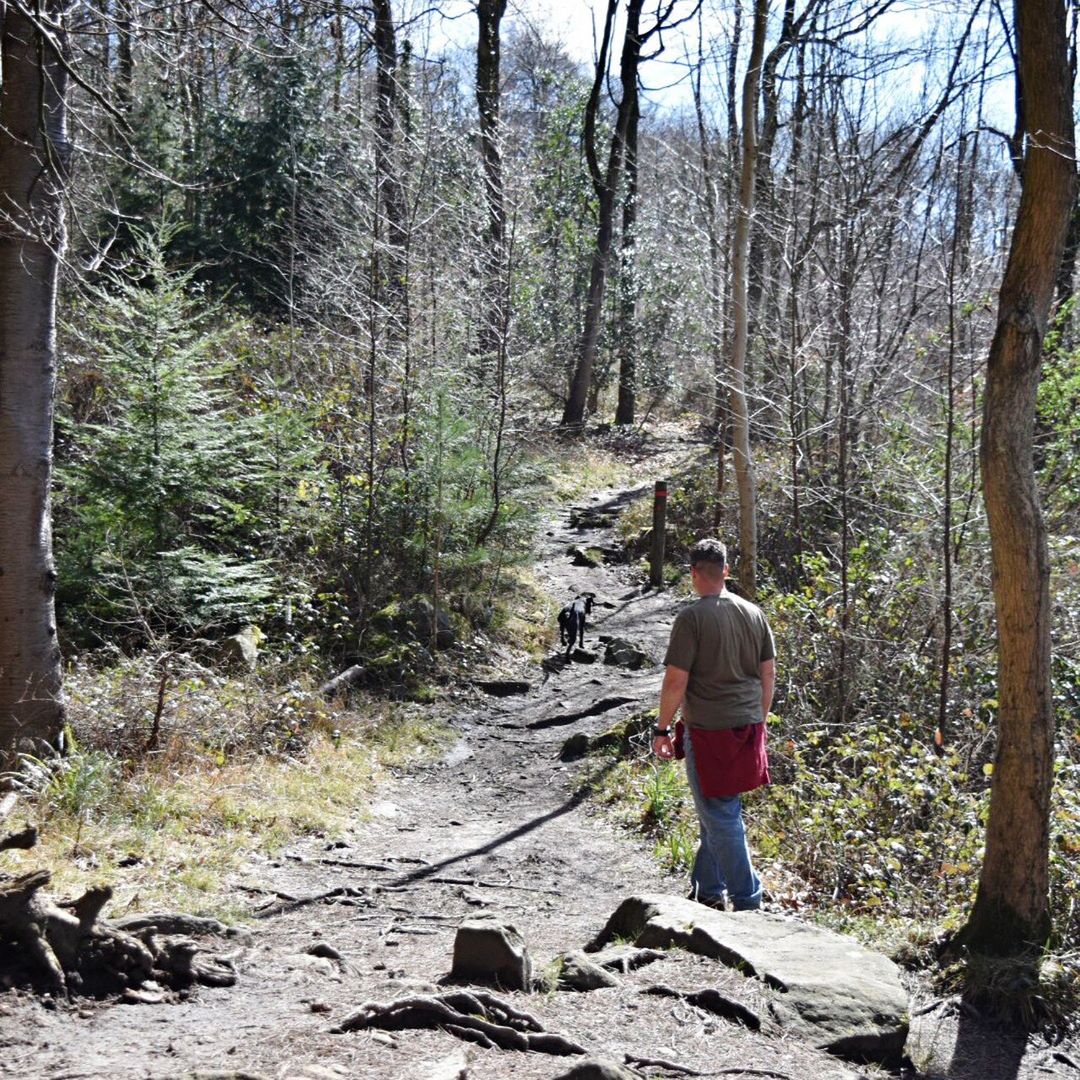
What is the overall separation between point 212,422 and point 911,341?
8460mm

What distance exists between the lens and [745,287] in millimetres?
12070

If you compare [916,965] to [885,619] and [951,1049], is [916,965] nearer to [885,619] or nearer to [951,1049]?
[951,1049]

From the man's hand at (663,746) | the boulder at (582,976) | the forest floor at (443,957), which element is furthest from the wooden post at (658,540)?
the boulder at (582,976)

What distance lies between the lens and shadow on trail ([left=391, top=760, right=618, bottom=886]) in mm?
7528

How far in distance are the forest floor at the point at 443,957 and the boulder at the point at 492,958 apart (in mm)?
132

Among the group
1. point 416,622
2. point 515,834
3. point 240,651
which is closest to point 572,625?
point 416,622

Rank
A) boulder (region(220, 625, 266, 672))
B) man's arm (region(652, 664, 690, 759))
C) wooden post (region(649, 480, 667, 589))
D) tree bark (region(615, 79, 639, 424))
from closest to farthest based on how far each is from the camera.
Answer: man's arm (region(652, 664, 690, 759)), boulder (region(220, 625, 266, 672)), wooden post (region(649, 480, 667, 589)), tree bark (region(615, 79, 639, 424))

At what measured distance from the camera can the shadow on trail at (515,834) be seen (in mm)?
7528

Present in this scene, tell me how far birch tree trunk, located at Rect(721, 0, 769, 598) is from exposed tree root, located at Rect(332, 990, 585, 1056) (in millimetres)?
8539

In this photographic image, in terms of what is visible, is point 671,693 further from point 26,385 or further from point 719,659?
point 26,385

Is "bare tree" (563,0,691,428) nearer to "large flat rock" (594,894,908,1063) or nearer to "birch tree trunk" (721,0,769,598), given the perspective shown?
"birch tree trunk" (721,0,769,598)

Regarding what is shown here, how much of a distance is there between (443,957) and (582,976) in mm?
1074

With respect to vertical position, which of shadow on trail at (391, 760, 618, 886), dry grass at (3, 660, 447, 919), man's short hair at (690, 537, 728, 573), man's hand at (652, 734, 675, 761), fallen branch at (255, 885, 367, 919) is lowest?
shadow on trail at (391, 760, 618, 886)

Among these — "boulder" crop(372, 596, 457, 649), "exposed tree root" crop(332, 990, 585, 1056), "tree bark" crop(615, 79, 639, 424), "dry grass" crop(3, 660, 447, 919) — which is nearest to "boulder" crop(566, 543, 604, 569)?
"boulder" crop(372, 596, 457, 649)
